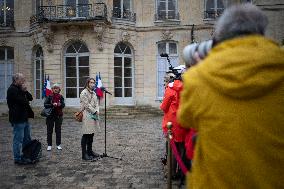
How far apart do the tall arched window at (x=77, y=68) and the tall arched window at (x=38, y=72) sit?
200 centimetres

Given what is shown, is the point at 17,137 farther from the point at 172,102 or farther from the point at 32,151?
the point at 172,102

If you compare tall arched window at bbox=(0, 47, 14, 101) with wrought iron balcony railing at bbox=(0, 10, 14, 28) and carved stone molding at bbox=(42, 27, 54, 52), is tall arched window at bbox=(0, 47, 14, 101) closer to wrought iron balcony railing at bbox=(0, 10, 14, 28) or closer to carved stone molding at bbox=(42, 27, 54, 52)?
wrought iron balcony railing at bbox=(0, 10, 14, 28)

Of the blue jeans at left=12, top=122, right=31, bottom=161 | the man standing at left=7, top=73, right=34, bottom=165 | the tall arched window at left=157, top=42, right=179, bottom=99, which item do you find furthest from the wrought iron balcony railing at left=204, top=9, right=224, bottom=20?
the blue jeans at left=12, top=122, right=31, bottom=161

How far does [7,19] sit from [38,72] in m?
4.26

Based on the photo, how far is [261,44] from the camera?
1.86 m

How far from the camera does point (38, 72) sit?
23797 mm

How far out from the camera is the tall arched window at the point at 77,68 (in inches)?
883

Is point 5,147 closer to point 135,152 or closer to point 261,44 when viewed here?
point 135,152

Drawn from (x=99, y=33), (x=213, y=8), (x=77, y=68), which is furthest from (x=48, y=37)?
(x=213, y=8)

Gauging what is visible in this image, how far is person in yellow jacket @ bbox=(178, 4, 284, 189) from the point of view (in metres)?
1.81

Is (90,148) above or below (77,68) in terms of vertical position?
below

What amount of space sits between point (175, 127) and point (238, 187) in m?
3.90

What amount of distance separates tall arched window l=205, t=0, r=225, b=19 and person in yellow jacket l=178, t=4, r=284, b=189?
22.8 m

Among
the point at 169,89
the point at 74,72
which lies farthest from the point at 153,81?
the point at 169,89
